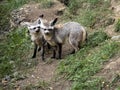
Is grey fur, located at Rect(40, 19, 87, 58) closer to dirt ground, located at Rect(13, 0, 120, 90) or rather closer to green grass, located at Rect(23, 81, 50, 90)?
dirt ground, located at Rect(13, 0, 120, 90)

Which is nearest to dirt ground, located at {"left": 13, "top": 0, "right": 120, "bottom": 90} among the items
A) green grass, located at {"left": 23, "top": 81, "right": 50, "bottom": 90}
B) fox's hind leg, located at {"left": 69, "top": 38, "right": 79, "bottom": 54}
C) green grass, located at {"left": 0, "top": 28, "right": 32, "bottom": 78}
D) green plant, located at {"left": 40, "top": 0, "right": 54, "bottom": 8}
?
green grass, located at {"left": 23, "top": 81, "right": 50, "bottom": 90}

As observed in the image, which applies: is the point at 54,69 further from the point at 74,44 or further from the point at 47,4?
the point at 47,4

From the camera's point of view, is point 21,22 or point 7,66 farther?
point 21,22

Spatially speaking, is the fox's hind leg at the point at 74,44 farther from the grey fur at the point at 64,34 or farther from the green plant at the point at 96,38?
the green plant at the point at 96,38

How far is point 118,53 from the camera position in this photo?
7.30 m

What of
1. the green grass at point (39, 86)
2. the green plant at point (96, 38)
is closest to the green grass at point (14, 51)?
the green grass at point (39, 86)

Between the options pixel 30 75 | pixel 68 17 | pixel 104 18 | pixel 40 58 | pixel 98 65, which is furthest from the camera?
pixel 68 17

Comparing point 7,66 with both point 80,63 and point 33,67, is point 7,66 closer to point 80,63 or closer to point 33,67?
point 33,67

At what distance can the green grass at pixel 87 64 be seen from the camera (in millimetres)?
6664

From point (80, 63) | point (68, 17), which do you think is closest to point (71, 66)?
point (80, 63)

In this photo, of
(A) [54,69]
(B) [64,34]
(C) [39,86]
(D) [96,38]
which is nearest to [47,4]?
(B) [64,34]

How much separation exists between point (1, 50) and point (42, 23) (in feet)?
5.58

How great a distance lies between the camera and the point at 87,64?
7262mm

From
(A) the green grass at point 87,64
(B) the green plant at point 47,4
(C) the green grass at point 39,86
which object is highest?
(B) the green plant at point 47,4
